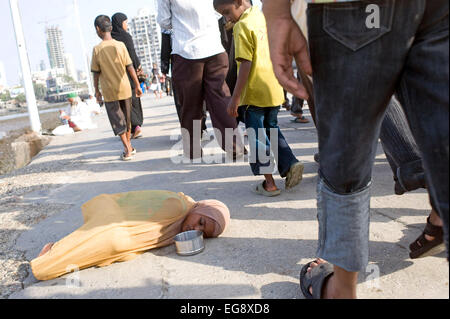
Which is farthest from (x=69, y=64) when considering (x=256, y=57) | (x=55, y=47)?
(x=256, y=57)

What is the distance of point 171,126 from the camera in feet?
25.3

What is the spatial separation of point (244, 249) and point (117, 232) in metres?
0.71

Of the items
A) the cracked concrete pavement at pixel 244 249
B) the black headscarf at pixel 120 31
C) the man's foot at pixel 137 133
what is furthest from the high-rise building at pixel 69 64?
the cracked concrete pavement at pixel 244 249

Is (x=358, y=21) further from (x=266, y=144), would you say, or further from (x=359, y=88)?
(x=266, y=144)

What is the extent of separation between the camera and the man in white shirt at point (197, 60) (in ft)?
12.9

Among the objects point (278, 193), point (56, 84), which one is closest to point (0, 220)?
point (278, 193)

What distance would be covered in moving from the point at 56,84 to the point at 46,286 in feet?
268

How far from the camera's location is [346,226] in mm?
1214

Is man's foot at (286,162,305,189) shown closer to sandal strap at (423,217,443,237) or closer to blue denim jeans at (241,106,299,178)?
blue denim jeans at (241,106,299,178)

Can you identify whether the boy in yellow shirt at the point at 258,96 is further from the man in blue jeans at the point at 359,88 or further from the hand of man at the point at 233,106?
the man in blue jeans at the point at 359,88

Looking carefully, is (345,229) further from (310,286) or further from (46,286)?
(46,286)

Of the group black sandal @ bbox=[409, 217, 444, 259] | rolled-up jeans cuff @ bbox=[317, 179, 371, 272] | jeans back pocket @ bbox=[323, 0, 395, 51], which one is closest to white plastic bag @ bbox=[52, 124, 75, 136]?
black sandal @ bbox=[409, 217, 444, 259]

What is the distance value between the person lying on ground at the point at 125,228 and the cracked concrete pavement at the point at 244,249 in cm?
6

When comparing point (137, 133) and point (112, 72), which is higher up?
point (112, 72)
